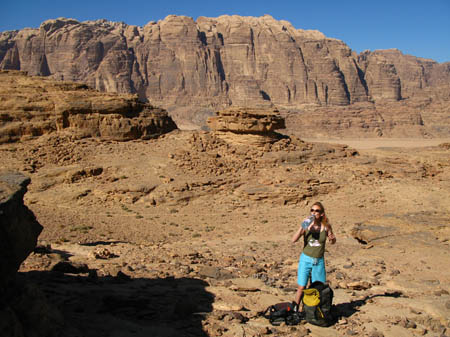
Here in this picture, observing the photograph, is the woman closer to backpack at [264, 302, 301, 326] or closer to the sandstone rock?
backpack at [264, 302, 301, 326]

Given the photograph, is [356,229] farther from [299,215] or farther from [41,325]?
[41,325]

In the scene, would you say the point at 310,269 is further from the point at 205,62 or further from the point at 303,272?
the point at 205,62

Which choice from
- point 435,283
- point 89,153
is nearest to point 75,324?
point 435,283

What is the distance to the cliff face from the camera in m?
82.7

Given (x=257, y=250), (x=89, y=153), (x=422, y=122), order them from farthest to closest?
(x=422, y=122), (x=89, y=153), (x=257, y=250)

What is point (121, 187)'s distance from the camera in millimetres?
15125

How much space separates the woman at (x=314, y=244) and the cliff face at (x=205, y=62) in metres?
75.1

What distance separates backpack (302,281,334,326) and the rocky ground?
0.40 ft

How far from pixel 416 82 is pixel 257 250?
12433 centimetres

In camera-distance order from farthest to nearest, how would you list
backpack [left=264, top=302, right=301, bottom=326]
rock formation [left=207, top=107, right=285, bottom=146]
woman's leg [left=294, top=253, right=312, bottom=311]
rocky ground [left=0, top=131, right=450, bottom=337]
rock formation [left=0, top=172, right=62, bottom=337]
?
rock formation [left=207, top=107, right=285, bottom=146] → woman's leg [left=294, top=253, right=312, bottom=311] → rocky ground [left=0, top=131, right=450, bottom=337] → backpack [left=264, top=302, right=301, bottom=326] → rock formation [left=0, top=172, right=62, bottom=337]

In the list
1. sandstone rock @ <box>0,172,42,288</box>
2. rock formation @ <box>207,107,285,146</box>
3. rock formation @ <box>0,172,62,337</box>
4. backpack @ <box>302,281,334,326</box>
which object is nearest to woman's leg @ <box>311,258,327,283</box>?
backpack @ <box>302,281,334,326</box>

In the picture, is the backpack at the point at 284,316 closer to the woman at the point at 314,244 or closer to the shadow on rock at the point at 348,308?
the woman at the point at 314,244

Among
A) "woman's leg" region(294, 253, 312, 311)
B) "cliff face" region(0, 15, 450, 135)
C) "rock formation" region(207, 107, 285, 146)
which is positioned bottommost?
"woman's leg" region(294, 253, 312, 311)

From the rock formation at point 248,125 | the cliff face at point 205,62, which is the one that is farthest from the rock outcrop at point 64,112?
the cliff face at point 205,62
